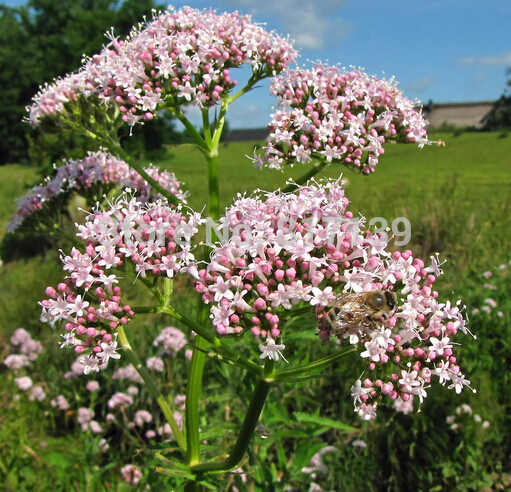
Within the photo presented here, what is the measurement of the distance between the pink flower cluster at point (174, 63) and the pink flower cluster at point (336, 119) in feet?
1.18

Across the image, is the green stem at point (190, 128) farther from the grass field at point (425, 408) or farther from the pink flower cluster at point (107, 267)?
the grass field at point (425, 408)

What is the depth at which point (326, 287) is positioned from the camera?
1918 mm

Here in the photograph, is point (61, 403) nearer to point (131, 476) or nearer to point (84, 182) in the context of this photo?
point (131, 476)

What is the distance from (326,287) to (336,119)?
1323 mm

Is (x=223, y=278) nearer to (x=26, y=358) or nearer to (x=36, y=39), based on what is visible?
(x=26, y=358)

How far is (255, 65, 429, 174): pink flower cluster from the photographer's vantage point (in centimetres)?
289

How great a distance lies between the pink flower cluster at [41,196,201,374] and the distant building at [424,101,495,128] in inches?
846

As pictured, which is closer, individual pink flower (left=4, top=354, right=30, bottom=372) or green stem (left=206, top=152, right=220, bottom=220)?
green stem (left=206, top=152, right=220, bottom=220)

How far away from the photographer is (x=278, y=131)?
2906 mm

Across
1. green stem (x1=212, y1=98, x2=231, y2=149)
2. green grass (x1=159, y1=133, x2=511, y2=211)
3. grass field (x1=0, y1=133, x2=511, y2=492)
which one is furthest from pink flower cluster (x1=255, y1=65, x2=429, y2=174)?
green grass (x1=159, y1=133, x2=511, y2=211)

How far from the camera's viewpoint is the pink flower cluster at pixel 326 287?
1908 mm

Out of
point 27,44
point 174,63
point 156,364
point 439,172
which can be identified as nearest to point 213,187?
point 174,63

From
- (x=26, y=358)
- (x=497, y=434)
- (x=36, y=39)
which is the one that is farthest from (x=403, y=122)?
(x=36, y=39)

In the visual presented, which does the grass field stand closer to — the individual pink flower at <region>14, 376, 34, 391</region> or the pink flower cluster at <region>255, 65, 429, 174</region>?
the individual pink flower at <region>14, 376, 34, 391</region>
